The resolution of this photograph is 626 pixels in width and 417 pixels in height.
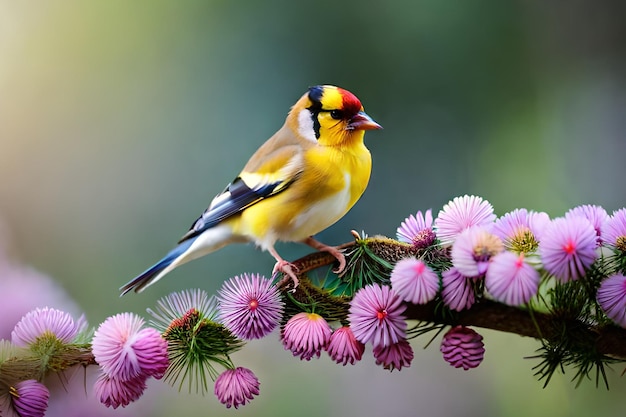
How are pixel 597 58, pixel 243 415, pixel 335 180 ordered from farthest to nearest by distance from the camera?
pixel 597 58, pixel 243 415, pixel 335 180

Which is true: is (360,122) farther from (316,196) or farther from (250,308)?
(250,308)

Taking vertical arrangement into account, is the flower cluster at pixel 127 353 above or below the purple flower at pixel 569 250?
below

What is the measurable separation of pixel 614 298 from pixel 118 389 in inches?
20.8

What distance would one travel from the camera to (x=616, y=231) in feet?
2.35

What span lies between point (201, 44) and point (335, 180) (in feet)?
2.58

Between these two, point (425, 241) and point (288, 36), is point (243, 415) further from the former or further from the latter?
point (288, 36)

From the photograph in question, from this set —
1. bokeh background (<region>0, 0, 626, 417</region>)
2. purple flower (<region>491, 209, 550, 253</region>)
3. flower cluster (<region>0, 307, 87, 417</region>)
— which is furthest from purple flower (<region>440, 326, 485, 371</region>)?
bokeh background (<region>0, 0, 626, 417</region>)

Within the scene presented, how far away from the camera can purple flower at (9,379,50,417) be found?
2.44 ft

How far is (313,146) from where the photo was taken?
879 mm

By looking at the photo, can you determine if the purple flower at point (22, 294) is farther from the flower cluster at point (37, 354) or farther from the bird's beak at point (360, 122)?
the bird's beak at point (360, 122)

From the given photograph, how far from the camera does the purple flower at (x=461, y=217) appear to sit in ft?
2.45

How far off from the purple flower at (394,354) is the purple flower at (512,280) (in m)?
0.13

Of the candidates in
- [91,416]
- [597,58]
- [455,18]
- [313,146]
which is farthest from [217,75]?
[597,58]

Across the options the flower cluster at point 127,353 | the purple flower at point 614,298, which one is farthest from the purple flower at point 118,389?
the purple flower at point 614,298
